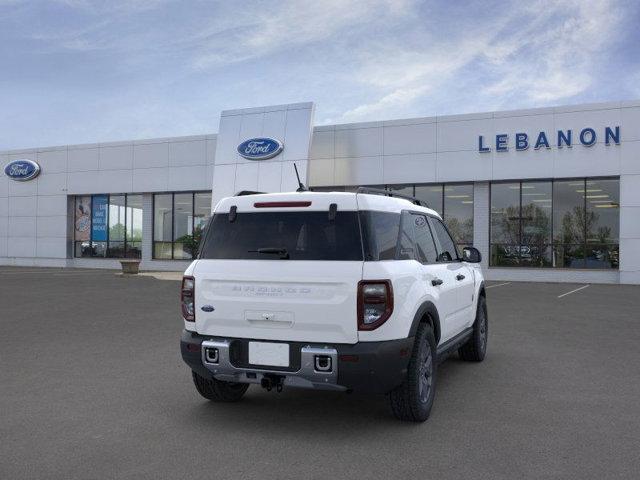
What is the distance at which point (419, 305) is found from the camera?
4.90m

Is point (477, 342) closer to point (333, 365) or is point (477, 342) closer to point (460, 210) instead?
point (333, 365)

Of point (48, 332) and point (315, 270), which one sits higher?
point (315, 270)

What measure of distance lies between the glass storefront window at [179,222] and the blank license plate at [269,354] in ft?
84.6

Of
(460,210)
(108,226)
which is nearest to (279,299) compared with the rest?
(460,210)

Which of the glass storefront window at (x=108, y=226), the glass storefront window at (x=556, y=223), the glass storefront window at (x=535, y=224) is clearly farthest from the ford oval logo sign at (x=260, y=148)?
the glass storefront window at (x=535, y=224)

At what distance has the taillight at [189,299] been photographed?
494 cm

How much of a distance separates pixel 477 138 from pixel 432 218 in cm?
1930

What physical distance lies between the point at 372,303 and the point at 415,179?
21815 mm

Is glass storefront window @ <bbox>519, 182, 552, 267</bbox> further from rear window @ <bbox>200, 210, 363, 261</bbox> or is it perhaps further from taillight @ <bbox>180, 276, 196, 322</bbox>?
taillight @ <bbox>180, 276, 196, 322</bbox>

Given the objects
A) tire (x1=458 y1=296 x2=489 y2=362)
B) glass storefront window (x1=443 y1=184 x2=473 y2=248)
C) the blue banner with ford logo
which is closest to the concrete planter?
the blue banner with ford logo

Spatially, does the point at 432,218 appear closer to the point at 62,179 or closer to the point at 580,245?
the point at 580,245

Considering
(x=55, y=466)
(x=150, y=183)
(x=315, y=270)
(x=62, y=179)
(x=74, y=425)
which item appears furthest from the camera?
(x=62, y=179)

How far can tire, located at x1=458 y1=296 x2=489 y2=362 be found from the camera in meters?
7.30

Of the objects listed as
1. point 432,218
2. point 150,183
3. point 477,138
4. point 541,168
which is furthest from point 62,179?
point 432,218
